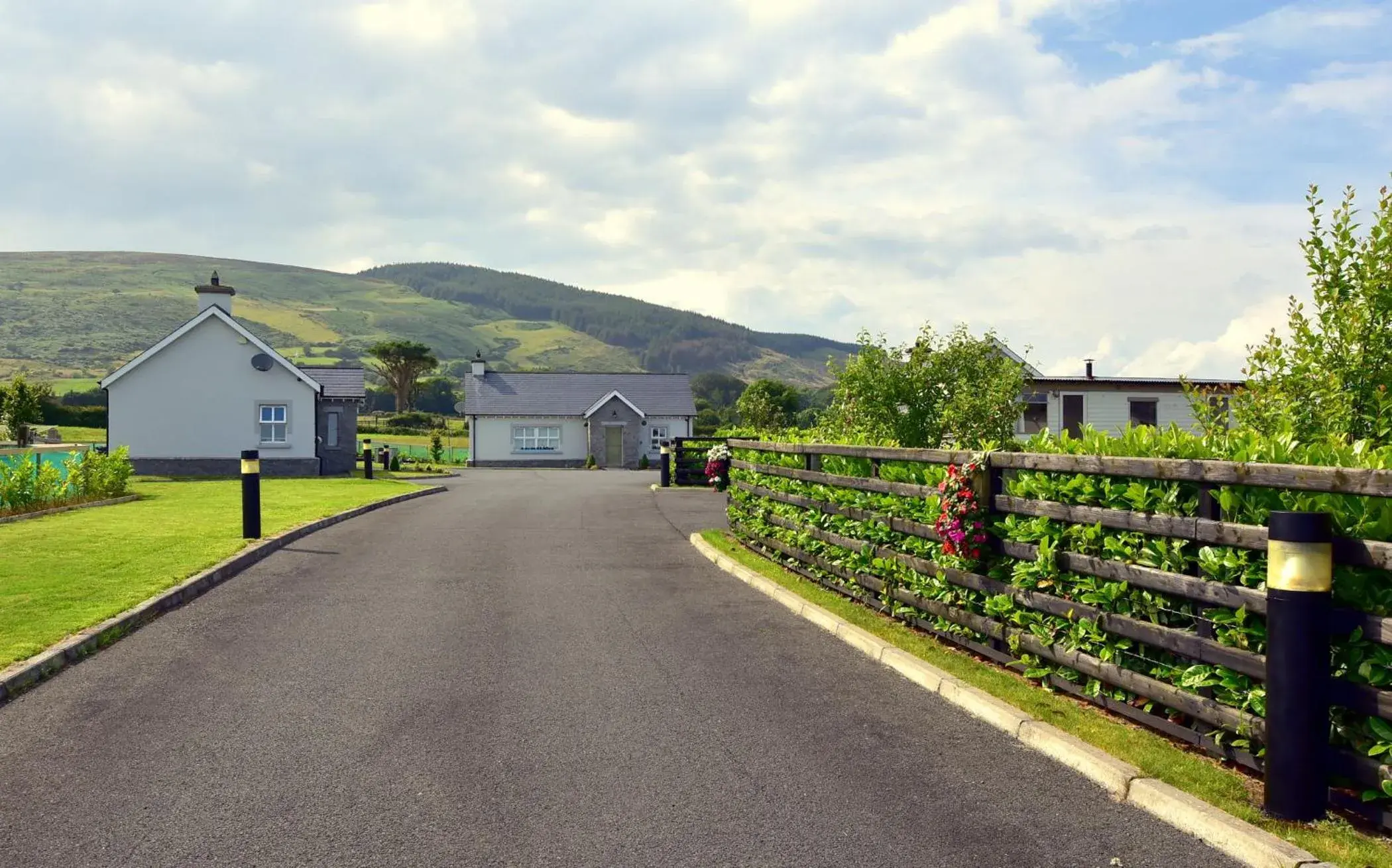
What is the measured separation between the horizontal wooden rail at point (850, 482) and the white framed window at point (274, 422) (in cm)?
3460

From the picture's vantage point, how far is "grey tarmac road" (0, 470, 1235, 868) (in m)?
4.58

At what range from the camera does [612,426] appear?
6462cm

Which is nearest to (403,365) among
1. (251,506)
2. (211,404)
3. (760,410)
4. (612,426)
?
(612,426)

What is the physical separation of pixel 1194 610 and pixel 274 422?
43.9 m

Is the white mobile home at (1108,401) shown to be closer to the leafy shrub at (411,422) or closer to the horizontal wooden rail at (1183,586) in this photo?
the horizontal wooden rail at (1183,586)

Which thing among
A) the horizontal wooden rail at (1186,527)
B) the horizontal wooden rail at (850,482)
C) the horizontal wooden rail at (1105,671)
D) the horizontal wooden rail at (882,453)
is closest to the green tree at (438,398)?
the horizontal wooden rail at (850,482)

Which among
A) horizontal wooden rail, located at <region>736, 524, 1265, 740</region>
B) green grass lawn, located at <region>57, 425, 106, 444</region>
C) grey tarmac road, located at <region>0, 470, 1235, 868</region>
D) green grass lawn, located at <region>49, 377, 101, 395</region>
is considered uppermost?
green grass lawn, located at <region>49, 377, 101, 395</region>

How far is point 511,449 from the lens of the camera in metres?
65.7

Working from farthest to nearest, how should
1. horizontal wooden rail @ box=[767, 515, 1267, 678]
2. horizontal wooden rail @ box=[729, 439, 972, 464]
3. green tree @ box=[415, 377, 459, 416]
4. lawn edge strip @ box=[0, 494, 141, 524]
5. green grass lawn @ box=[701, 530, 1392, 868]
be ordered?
green tree @ box=[415, 377, 459, 416] → lawn edge strip @ box=[0, 494, 141, 524] → horizontal wooden rail @ box=[729, 439, 972, 464] → horizontal wooden rail @ box=[767, 515, 1267, 678] → green grass lawn @ box=[701, 530, 1392, 868]

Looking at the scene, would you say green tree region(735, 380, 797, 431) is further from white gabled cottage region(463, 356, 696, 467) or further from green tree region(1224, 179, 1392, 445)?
green tree region(1224, 179, 1392, 445)

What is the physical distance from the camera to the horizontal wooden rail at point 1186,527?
456 cm

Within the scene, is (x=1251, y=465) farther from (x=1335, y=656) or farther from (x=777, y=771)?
(x=777, y=771)

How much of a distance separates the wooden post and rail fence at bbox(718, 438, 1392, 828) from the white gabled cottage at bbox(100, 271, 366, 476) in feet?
129

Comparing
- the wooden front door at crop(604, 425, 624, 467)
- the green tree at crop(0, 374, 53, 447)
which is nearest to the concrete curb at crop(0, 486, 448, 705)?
the green tree at crop(0, 374, 53, 447)
